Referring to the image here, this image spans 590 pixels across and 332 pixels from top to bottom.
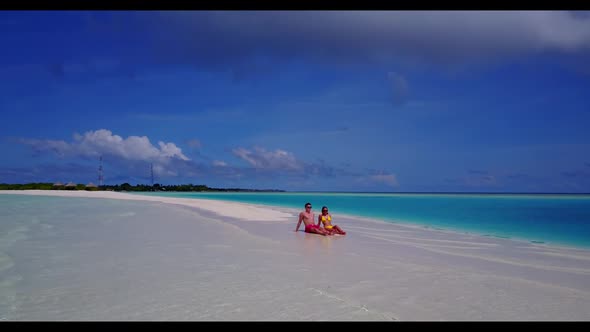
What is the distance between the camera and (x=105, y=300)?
5.43 meters

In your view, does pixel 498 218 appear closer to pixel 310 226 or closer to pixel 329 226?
pixel 329 226

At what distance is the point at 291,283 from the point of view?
6508 mm

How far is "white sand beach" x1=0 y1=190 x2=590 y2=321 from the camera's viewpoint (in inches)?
Result: 197

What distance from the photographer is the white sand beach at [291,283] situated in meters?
5.01

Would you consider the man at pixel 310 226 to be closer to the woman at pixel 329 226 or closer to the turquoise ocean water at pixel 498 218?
the woman at pixel 329 226

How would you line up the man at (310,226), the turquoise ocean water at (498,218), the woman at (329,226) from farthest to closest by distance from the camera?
the turquoise ocean water at (498,218) < the woman at (329,226) < the man at (310,226)

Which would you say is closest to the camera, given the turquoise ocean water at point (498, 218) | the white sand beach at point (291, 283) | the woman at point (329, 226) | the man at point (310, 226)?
the white sand beach at point (291, 283)

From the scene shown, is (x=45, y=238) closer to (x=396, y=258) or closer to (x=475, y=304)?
(x=396, y=258)

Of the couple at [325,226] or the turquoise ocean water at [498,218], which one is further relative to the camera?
the turquoise ocean water at [498,218]

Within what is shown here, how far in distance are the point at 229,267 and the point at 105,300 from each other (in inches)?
106

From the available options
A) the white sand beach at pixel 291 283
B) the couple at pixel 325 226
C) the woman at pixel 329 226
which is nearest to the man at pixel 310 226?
the couple at pixel 325 226

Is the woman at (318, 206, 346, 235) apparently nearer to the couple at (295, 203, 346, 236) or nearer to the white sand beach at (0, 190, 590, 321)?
the couple at (295, 203, 346, 236)

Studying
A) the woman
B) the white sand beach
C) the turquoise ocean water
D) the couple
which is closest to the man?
the couple
